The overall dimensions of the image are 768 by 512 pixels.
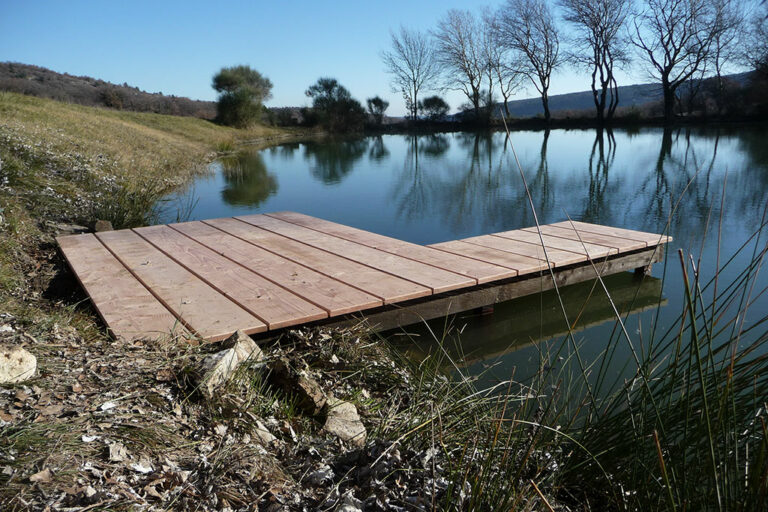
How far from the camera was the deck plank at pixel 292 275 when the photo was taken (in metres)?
2.53

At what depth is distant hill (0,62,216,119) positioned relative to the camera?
2596 cm

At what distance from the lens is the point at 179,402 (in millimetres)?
1555

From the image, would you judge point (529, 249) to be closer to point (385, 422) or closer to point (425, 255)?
point (425, 255)

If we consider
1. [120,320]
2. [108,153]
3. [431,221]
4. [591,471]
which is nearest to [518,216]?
[431,221]

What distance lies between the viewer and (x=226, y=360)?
5.75ft

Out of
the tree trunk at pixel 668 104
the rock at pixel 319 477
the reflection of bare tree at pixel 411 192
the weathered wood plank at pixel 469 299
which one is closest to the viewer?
the rock at pixel 319 477

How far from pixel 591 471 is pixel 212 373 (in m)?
1.03

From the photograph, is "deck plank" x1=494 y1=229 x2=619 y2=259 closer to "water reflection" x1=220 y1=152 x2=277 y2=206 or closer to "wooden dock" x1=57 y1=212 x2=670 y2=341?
"wooden dock" x1=57 y1=212 x2=670 y2=341

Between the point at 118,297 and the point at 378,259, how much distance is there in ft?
4.47

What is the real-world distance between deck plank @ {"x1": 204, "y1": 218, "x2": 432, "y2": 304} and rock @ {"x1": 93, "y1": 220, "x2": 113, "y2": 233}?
78cm

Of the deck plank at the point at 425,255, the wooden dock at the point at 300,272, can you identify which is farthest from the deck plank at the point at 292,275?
the deck plank at the point at 425,255

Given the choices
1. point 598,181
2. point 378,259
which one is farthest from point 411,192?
point 378,259

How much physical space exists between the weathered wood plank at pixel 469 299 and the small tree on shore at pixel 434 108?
96.5 feet

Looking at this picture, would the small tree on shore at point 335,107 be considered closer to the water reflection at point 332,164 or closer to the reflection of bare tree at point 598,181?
the water reflection at point 332,164
